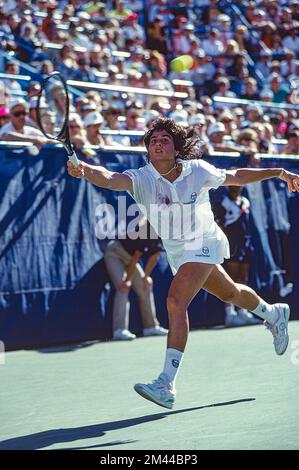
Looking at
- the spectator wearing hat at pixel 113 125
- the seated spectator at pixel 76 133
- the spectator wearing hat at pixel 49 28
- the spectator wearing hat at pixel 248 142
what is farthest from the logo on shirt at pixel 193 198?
the spectator wearing hat at pixel 49 28

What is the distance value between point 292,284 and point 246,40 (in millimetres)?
9327

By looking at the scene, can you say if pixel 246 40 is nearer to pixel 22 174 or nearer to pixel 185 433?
pixel 22 174

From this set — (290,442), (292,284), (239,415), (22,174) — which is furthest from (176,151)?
(292,284)

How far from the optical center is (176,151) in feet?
24.0

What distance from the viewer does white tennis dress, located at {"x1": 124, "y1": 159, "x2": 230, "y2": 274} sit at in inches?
281

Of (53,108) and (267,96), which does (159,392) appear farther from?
(267,96)

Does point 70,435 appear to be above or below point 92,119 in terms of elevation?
below

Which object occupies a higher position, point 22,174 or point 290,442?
point 22,174

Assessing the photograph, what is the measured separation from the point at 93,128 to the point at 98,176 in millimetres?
5228

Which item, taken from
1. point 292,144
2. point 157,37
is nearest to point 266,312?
point 292,144

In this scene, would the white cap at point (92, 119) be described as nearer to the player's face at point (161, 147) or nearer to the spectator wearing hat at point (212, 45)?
the player's face at point (161, 147)

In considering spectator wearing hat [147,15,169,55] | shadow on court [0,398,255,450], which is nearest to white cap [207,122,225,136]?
spectator wearing hat [147,15,169,55]

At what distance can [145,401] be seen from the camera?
24.1ft

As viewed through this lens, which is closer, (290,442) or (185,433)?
(290,442)
